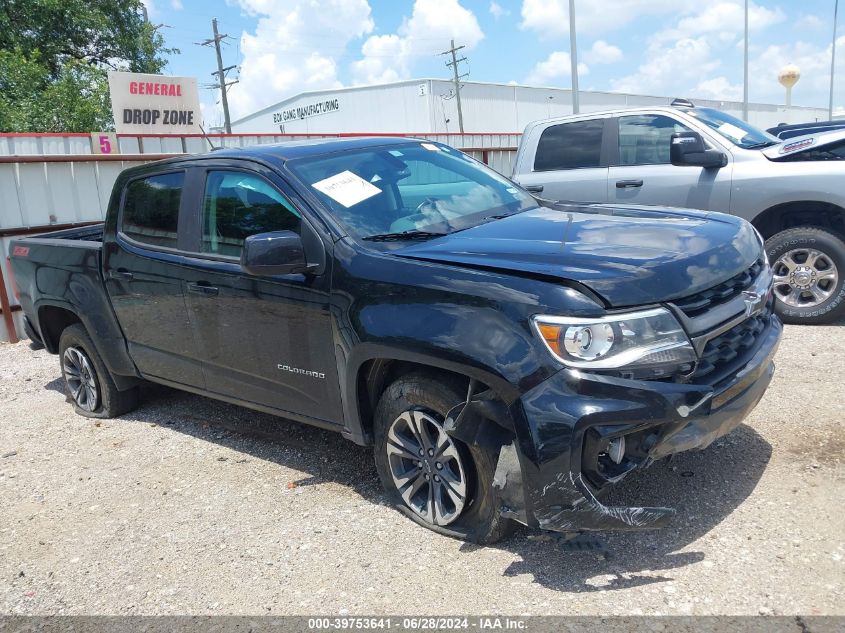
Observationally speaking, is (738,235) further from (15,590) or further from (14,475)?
(14,475)

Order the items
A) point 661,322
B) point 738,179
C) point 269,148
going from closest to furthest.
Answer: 1. point 661,322
2. point 269,148
3. point 738,179

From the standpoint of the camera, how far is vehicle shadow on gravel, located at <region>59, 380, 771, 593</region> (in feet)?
9.64

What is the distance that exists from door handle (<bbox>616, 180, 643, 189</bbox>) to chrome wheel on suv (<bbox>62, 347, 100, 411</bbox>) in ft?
16.3

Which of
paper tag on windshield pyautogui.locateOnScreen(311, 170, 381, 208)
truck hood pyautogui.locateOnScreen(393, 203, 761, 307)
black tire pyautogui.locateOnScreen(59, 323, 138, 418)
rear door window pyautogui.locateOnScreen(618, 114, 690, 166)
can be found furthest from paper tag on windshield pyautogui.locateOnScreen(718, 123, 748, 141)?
black tire pyautogui.locateOnScreen(59, 323, 138, 418)

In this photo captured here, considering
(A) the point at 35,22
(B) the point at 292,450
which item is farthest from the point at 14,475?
(A) the point at 35,22

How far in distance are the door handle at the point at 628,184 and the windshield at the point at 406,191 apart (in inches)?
108

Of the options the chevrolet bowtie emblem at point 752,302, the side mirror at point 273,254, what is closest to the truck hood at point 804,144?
the chevrolet bowtie emblem at point 752,302

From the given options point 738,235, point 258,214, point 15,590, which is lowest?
point 15,590

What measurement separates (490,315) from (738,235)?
141cm

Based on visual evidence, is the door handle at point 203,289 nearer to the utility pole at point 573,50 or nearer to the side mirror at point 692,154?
the side mirror at point 692,154

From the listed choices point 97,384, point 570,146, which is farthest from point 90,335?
point 570,146

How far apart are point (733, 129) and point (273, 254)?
524 cm

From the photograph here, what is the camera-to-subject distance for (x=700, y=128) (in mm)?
6633

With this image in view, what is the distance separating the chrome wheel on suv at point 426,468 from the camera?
3.14 m
